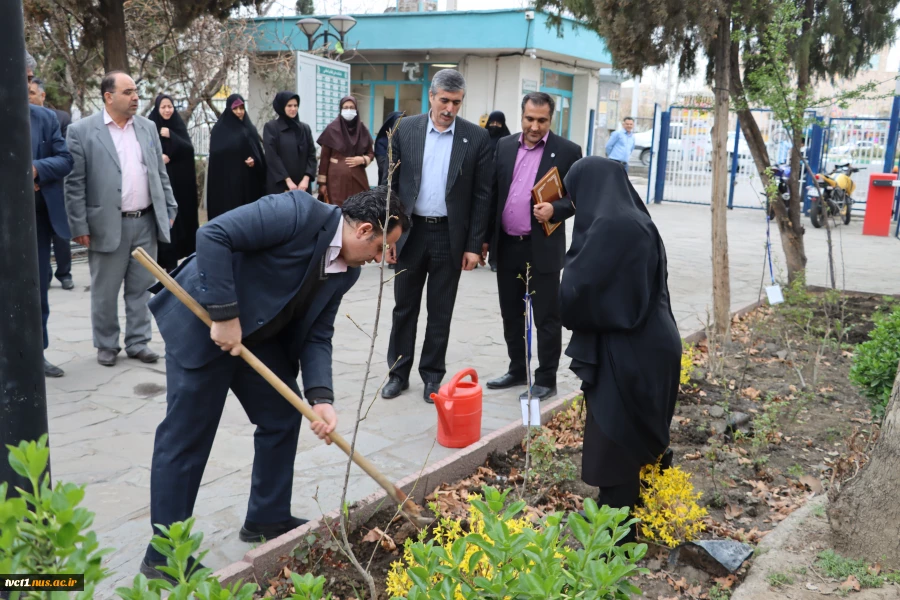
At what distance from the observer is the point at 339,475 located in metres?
4.17

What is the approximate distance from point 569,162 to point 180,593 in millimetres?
4258

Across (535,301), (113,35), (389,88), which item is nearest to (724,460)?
(535,301)

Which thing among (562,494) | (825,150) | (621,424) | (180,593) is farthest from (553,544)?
(825,150)

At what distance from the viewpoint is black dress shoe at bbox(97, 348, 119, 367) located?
18.9 ft

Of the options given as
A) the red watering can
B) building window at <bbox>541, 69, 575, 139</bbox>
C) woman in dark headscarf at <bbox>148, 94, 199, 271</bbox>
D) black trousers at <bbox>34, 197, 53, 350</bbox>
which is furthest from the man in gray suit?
building window at <bbox>541, 69, 575, 139</bbox>

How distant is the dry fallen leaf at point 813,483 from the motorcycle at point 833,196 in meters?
12.6

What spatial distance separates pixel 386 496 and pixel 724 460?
188 centimetres

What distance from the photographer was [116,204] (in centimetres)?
563

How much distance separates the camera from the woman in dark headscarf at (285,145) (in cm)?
879

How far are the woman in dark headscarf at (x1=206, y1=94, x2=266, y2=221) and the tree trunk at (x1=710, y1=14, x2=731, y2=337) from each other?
4.79 m

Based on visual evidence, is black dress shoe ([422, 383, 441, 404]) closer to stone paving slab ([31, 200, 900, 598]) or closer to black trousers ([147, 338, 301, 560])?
stone paving slab ([31, 200, 900, 598])

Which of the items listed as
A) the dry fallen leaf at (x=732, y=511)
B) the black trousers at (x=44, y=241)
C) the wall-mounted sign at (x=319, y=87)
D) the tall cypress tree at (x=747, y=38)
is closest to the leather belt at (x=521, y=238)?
the tall cypress tree at (x=747, y=38)

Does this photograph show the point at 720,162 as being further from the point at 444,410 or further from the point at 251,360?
the point at 251,360

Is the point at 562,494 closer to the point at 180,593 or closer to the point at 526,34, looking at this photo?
→ the point at 180,593
